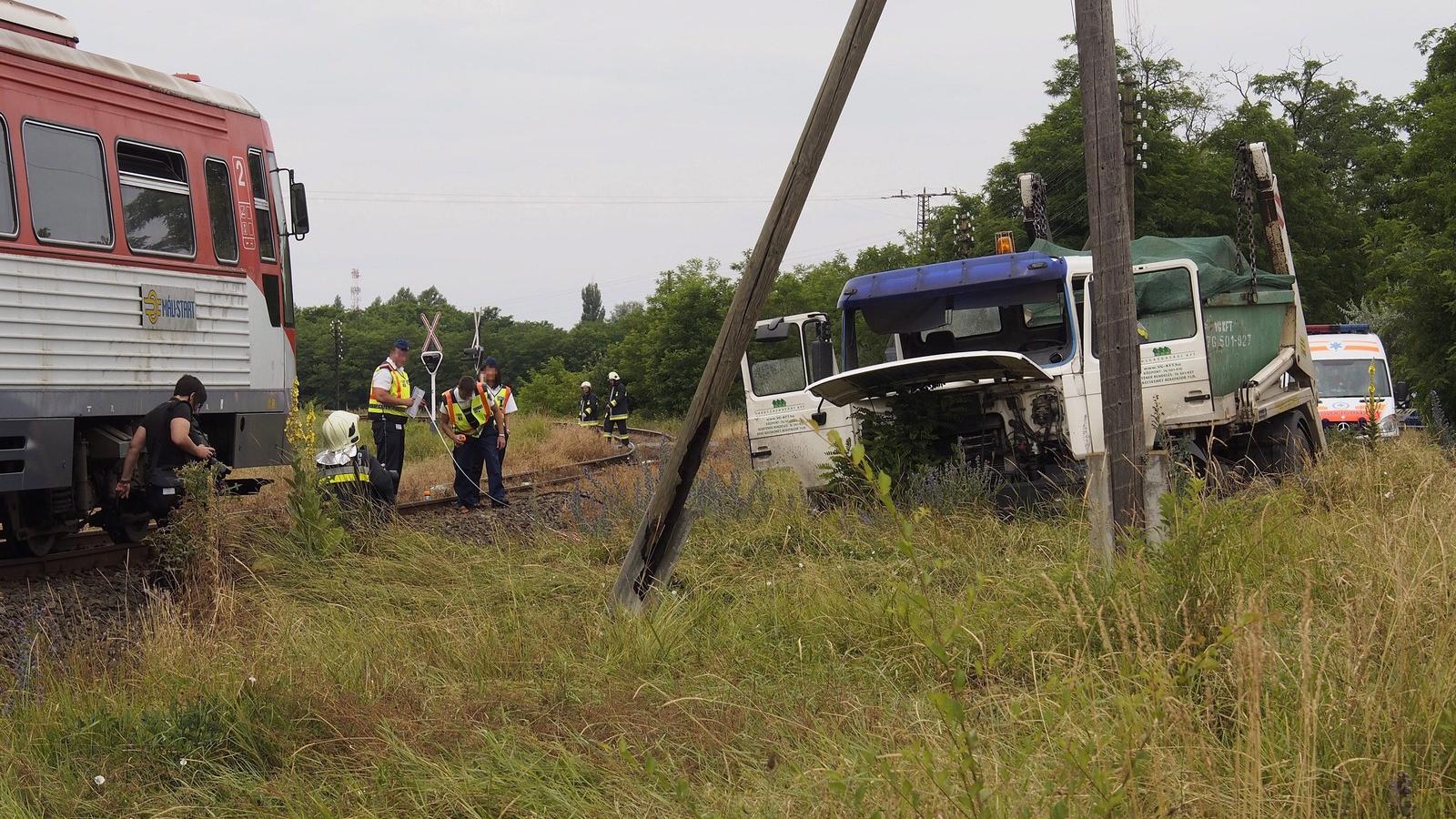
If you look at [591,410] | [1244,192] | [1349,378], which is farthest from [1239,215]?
[591,410]

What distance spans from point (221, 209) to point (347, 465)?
2309mm

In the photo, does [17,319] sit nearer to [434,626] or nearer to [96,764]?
[434,626]

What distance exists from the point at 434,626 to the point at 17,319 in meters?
4.34

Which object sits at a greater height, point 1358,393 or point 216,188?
point 216,188

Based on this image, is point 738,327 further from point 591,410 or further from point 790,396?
point 591,410

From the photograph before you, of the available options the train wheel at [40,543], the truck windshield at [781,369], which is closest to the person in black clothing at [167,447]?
the train wheel at [40,543]

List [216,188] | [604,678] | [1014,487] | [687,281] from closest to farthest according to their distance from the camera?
[604,678]
[1014,487]
[216,188]
[687,281]

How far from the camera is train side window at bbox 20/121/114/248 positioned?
29.5 ft

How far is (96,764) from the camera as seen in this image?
16.0ft

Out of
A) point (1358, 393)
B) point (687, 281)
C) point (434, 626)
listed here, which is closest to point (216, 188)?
point (434, 626)

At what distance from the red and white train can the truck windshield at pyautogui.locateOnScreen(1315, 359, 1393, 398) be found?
56.6ft

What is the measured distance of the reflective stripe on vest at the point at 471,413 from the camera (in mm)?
13688

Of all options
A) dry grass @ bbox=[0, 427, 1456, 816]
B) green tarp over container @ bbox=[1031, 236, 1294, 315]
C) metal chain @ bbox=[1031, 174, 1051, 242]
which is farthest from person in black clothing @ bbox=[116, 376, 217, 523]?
metal chain @ bbox=[1031, 174, 1051, 242]

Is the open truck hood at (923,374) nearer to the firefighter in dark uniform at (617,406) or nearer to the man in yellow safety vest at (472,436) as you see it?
the man in yellow safety vest at (472,436)
